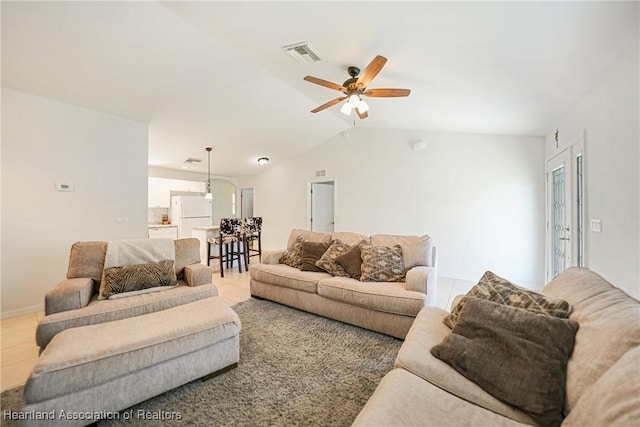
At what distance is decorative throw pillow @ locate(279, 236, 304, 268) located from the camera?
11.5 ft

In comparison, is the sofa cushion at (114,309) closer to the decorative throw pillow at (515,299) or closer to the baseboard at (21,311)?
the baseboard at (21,311)

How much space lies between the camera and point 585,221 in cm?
262

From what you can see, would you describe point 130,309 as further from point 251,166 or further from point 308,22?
point 251,166

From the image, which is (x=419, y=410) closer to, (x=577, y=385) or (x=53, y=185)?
(x=577, y=385)

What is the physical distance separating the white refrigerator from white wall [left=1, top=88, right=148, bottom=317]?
2666 millimetres

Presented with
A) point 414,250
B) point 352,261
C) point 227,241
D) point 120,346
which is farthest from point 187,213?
point 414,250

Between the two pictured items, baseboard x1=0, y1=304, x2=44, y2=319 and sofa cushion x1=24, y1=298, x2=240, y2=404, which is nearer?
sofa cushion x1=24, y1=298, x2=240, y2=404

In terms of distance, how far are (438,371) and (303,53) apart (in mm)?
2891

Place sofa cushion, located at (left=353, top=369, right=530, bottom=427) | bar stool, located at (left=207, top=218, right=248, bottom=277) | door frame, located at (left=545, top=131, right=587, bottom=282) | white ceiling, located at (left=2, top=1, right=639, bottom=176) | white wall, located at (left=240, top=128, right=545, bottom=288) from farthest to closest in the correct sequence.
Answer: bar stool, located at (left=207, top=218, right=248, bottom=277) → white wall, located at (left=240, top=128, right=545, bottom=288) → door frame, located at (left=545, top=131, right=587, bottom=282) → white ceiling, located at (left=2, top=1, right=639, bottom=176) → sofa cushion, located at (left=353, top=369, right=530, bottom=427)

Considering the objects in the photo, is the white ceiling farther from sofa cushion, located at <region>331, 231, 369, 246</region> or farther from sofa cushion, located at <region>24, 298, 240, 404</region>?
sofa cushion, located at <region>24, 298, 240, 404</region>

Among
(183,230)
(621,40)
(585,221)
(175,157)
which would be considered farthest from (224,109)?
(585,221)

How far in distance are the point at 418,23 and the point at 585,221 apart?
248 cm

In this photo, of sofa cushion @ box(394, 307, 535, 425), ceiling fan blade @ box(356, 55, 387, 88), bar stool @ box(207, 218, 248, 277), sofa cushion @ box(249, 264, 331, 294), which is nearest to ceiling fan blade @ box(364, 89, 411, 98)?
ceiling fan blade @ box(356, 55, 387, 88)

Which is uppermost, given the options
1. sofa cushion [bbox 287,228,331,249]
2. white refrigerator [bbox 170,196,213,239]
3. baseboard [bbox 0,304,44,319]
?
white refrigerator [bbox 170,196,213,239]
